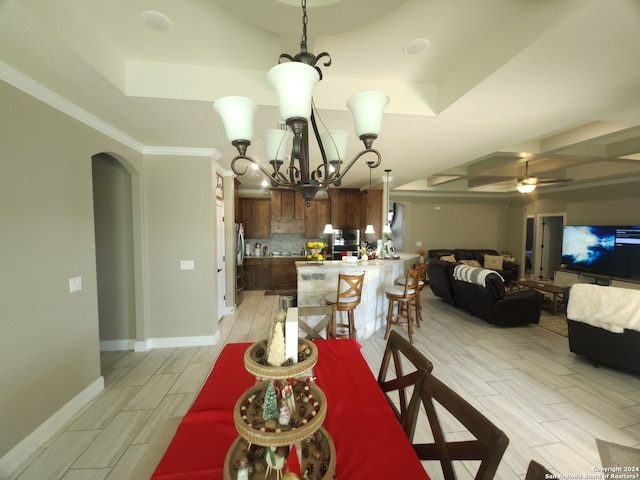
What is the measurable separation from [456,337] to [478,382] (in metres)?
1.16

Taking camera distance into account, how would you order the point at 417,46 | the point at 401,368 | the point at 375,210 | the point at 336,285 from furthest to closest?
the point at 375,210
the point at 336,285
the point at 417,46
the point at 401,368

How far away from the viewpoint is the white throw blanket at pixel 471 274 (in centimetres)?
404

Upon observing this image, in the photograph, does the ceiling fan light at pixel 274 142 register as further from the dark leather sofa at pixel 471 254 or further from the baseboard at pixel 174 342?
the dark leather sofa at pixel 471 254

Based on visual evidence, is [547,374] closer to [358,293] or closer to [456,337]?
[456,337]

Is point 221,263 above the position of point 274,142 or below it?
below

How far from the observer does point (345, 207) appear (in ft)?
21.8

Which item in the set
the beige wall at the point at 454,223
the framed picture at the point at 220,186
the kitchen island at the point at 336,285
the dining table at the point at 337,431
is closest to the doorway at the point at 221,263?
the framed picture at the point at 220,186

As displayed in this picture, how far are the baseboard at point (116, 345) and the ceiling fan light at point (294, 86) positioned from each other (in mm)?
3822

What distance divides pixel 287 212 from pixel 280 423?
5.86 metres

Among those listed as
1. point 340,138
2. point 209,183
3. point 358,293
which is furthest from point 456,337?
point 209,183

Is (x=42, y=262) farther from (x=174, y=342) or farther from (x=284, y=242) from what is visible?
(x=284, y=242)

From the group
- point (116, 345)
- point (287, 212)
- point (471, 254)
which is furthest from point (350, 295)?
point (471, 254)

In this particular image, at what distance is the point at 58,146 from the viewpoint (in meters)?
2.06

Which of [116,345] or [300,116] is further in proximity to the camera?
[116,345]
